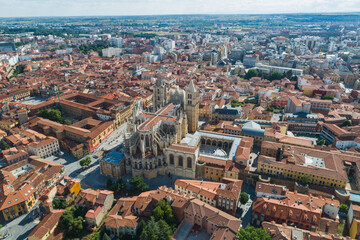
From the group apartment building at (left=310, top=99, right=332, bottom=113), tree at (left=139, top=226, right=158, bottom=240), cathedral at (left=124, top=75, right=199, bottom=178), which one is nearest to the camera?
tree at (left=139, top=226, right=158, bottom=240)

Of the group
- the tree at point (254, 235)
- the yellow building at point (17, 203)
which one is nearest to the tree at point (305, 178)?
the tree at point (254, 235)

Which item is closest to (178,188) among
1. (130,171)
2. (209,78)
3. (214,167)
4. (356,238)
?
(214,167)

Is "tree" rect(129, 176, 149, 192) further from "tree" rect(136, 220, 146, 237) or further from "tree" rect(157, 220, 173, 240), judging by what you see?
"tree" rect(157, 220, 173, 240)

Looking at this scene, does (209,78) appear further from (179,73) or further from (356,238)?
(356,238)

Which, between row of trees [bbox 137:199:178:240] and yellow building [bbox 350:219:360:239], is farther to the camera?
yellow building [bbox 350:219:360:239]

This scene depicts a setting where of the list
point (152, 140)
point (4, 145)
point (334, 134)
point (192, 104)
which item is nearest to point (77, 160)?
point (4, 145)

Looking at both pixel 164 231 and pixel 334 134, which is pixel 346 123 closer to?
pixel 334 134

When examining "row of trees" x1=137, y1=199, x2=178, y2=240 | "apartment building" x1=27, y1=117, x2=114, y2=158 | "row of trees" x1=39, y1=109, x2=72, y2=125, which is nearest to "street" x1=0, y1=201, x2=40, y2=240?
"apartment building" x1=27, y1=117, x2=114, y2=158
